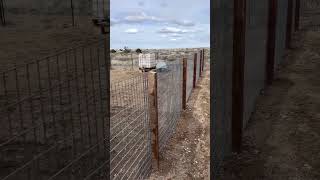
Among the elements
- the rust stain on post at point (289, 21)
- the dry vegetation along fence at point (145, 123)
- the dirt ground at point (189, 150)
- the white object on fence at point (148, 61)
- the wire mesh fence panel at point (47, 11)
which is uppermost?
the wire mesh fence panel at point (47, 11)

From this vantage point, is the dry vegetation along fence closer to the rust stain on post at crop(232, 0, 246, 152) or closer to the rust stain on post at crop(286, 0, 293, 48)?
the rust stain on post at crop(232, 0, 246, 152)

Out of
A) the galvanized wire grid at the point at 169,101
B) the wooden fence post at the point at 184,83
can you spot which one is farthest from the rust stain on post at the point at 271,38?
the wooden fence post at the point at 184,83

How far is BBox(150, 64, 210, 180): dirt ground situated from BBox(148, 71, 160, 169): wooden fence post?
10.5 inches

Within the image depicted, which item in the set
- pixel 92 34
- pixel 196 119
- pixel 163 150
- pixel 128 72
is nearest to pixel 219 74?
pixel 163 150

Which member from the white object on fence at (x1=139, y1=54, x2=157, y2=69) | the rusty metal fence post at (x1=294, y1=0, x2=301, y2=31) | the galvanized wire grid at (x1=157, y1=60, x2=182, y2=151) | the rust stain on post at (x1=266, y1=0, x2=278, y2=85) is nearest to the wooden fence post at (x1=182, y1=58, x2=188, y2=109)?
the galvanized wire grid at (x1=157, y1=60, x2=182, y2=151)

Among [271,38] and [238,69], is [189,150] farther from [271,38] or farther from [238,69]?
[271,38]

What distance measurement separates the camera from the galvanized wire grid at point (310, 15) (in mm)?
19656

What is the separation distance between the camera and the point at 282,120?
26.7 ft

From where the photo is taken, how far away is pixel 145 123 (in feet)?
19.3

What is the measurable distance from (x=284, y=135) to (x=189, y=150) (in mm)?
1963

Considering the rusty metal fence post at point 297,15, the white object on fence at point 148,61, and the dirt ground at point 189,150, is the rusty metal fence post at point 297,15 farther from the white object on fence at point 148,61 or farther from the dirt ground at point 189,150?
the dirt ground at point 189,150

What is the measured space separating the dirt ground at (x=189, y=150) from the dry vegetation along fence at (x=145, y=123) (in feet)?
0.51

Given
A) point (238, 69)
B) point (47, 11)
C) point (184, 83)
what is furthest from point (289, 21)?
point (47, 11)

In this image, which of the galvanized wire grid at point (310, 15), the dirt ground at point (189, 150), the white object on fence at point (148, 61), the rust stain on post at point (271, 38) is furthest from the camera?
the galvanized wire grid at point (310, 15)
